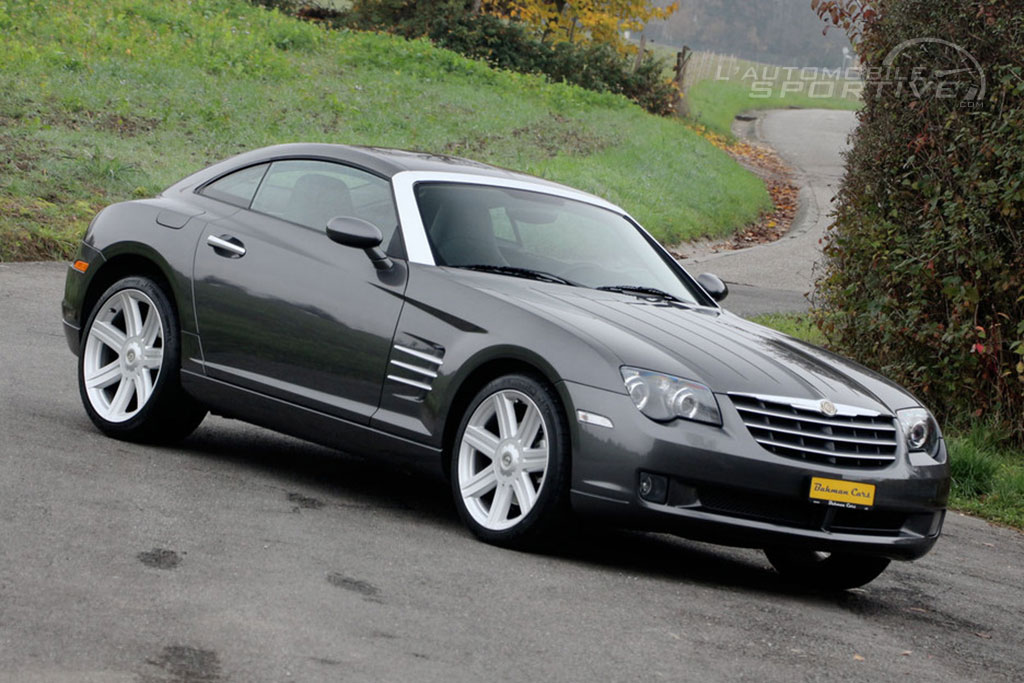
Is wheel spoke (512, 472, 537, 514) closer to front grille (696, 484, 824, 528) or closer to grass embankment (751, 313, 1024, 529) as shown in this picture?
front grille (696, 484, 824, 528)

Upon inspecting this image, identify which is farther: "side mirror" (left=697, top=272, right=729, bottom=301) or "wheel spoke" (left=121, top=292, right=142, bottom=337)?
"side mirror" (left=697, top=272, right=729, bottom=301)

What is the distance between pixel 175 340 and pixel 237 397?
514 millimetres

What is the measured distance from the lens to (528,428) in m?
6.13

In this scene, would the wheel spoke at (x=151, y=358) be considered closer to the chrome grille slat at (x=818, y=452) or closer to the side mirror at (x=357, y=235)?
the side mirror at (x=357, y=235)

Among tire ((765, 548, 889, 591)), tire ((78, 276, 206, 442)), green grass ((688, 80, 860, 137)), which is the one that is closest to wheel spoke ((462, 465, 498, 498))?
tire ((765, 548, 889, 591))

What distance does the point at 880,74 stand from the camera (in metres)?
11.3

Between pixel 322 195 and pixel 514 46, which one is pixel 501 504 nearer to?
pixel 322 195

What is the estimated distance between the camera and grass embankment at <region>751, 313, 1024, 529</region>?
9148 mm

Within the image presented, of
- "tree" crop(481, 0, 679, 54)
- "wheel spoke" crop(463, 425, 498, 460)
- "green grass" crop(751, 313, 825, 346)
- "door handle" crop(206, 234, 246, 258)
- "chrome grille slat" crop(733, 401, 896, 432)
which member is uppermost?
"tree" crop(481, 0, 679, 54)

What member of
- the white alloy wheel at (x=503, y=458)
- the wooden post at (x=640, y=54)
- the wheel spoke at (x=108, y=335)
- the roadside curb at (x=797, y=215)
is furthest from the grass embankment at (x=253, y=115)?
the white alloy wheel at (x=503, y=458)

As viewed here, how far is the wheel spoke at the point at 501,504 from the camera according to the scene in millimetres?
6164

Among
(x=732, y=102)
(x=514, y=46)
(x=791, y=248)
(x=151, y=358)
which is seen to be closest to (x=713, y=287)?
(x=151, y=358)

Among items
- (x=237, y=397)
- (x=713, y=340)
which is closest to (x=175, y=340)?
(x=237, y=397)

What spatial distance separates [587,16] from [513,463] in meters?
37.3
